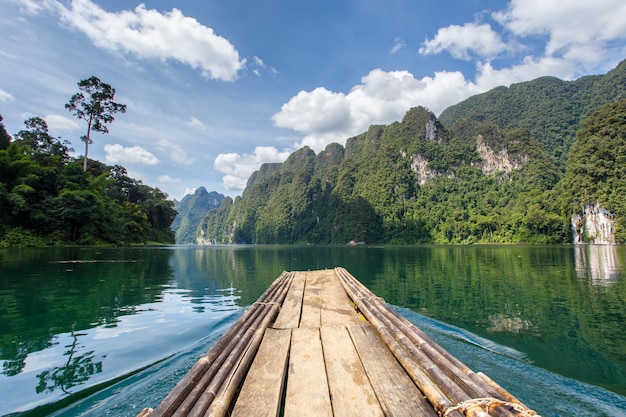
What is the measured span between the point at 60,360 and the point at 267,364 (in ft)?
13.8

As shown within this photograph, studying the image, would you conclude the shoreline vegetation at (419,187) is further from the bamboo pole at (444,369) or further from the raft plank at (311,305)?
the bamboo pole at (444,369)

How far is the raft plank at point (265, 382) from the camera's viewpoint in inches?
106

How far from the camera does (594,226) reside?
2498 inches

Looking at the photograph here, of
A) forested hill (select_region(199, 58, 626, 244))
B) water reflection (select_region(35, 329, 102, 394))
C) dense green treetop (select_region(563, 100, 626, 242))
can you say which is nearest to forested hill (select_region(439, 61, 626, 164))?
forested hill (select_region(199, 58, 626, 244))

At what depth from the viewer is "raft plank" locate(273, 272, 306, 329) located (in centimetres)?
566

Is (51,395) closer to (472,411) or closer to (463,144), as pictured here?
(472,411)

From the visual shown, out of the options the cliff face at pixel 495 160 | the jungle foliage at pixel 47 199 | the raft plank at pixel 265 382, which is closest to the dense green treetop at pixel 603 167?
the cliff face at pixel 495 160

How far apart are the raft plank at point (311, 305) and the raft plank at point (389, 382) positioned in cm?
141

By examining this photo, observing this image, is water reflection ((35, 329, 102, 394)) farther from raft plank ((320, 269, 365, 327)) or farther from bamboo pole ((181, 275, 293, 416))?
A: raft plank ((320, 269, 365, 327))

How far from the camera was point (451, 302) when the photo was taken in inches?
434

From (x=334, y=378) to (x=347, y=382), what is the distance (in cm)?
16

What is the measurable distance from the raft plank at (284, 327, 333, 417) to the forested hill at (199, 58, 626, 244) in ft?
256

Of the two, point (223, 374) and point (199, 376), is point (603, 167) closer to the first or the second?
point (223, 374)

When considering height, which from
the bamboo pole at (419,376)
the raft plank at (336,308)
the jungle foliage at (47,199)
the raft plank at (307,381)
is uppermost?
the jungle foliage at (47,199)
